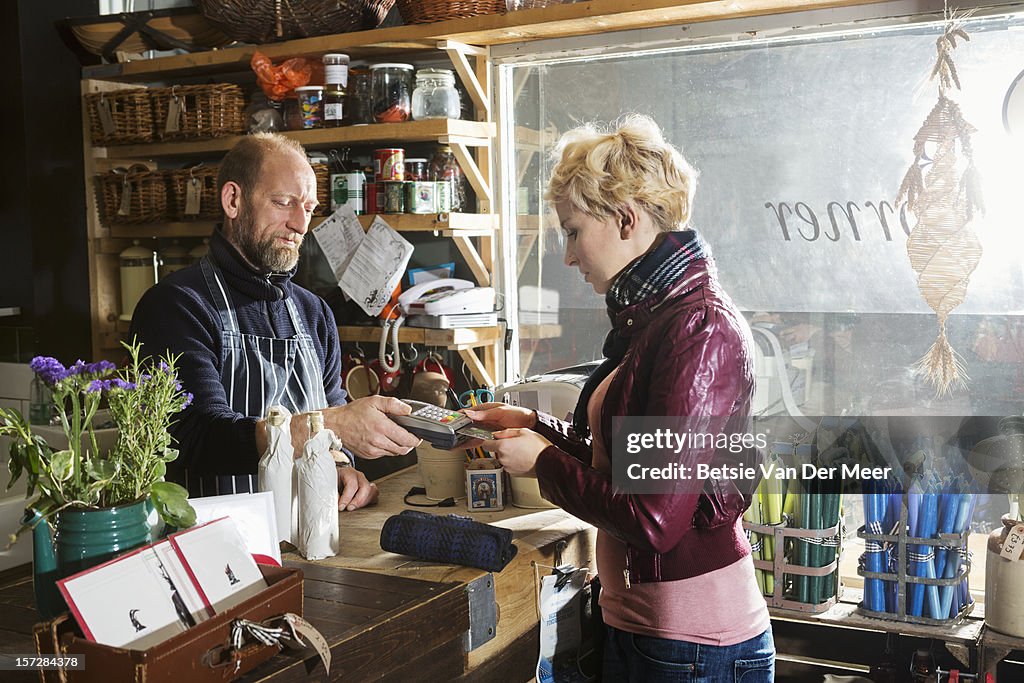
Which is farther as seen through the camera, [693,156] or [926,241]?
[693,156]

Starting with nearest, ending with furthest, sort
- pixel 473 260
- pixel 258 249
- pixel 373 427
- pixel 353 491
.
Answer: pixel 373 427 < pixel 353 491 < pixel 258 249 < pixel 473 260

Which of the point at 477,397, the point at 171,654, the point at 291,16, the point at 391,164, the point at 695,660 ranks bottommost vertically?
the point at 695,660

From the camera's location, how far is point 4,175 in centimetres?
366

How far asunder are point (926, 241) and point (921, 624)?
0.94m

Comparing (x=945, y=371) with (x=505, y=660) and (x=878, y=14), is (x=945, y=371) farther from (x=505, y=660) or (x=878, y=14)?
(x=505, y=660)

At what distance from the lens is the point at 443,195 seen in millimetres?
3117

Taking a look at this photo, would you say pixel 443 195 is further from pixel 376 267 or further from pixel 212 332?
pixel 212 332

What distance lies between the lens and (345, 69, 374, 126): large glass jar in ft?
10.5

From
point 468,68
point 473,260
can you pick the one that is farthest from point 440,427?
point 468,68

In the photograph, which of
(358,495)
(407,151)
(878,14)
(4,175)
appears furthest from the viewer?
(4,175)

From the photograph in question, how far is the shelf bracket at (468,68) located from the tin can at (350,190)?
0.43 m

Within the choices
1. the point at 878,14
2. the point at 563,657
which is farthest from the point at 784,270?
the point at 563,657

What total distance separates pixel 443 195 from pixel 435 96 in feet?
0.98

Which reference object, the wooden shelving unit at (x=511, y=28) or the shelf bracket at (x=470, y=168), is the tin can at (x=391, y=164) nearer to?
the shelf bracket at (x=470, y=168)
